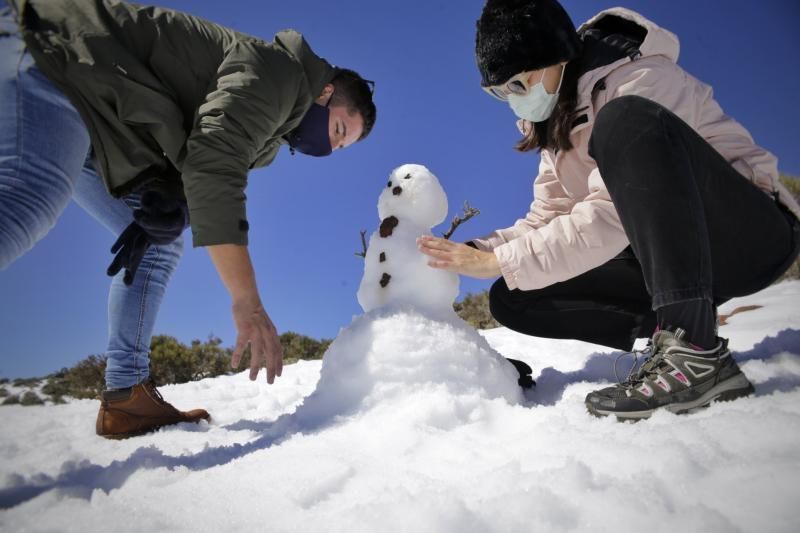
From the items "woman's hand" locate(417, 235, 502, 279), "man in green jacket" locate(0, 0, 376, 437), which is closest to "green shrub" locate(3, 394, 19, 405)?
"man in green jacket" locate(0, 0, 376, 437)

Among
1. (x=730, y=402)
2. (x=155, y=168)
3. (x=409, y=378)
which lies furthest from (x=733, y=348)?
(x=155, y=168)

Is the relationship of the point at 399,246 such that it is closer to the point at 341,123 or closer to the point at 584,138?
the point at 341,123

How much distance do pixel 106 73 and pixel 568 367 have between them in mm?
2724

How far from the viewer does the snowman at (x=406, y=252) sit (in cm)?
210

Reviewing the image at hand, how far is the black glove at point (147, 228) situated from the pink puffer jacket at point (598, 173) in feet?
4.81

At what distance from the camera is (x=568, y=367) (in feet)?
8.46

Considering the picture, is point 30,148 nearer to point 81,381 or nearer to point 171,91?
point 171,91

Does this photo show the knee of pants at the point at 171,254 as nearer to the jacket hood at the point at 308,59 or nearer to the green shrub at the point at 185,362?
the jacket hood at the point at 308,59

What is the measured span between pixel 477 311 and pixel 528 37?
20.6 feet

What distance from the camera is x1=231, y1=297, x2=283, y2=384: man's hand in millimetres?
1538

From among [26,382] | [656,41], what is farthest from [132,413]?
[26,382]

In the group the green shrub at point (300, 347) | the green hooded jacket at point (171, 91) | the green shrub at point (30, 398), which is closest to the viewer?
the green hooded jacket at point (171, 91)

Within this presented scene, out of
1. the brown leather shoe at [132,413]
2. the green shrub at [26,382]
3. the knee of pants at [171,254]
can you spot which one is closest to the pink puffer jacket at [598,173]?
the knee of pants at [171,254]

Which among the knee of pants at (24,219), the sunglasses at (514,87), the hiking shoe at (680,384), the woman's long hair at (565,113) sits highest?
the sunglasses at (514,87)
